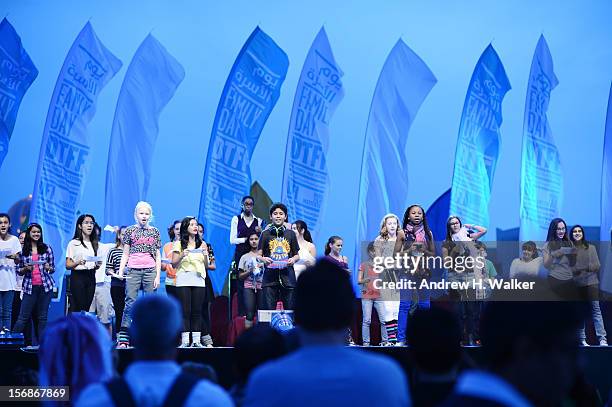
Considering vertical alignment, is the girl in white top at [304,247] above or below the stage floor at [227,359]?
above

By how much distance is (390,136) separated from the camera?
1434 centimetres

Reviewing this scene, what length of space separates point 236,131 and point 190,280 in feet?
14.0

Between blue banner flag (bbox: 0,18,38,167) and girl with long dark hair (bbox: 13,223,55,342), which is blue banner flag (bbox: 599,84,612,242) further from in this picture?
blue banner flag (bbox: 0,18,38,167)

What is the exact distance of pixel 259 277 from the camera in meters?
10.4

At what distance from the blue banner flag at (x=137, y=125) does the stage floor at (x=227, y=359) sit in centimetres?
449

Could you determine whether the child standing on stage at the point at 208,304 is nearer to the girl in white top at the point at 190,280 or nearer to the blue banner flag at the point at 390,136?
the girl in white top at the point at 190,280

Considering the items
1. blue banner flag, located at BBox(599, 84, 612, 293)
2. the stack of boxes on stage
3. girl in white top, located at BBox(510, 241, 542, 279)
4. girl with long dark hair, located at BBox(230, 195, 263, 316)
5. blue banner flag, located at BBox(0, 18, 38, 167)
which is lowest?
Result: the stack of boxes on stage

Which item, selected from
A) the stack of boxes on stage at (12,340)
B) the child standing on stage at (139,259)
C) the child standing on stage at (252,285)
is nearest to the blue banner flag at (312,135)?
the child standing on stage at (252,285)

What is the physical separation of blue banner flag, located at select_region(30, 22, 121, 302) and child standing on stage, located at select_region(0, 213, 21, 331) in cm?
208

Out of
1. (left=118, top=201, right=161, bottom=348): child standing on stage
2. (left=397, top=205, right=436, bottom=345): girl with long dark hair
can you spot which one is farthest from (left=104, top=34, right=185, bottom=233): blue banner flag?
(left=397, top=205, right=436, bottom=345): girl with long dark hair

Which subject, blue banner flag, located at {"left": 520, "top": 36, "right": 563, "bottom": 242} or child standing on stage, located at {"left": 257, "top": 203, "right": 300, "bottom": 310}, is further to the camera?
blue banner flag, located at {"left": 520, "top": 36, "right": 563, "bottom": 242}

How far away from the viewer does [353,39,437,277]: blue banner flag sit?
1399cm

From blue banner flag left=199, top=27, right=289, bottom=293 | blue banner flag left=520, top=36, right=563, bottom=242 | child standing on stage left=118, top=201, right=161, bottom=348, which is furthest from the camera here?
blue banner flag left=520, top=36, right=563, bottom=242

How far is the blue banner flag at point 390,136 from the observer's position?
13992 millimetres
